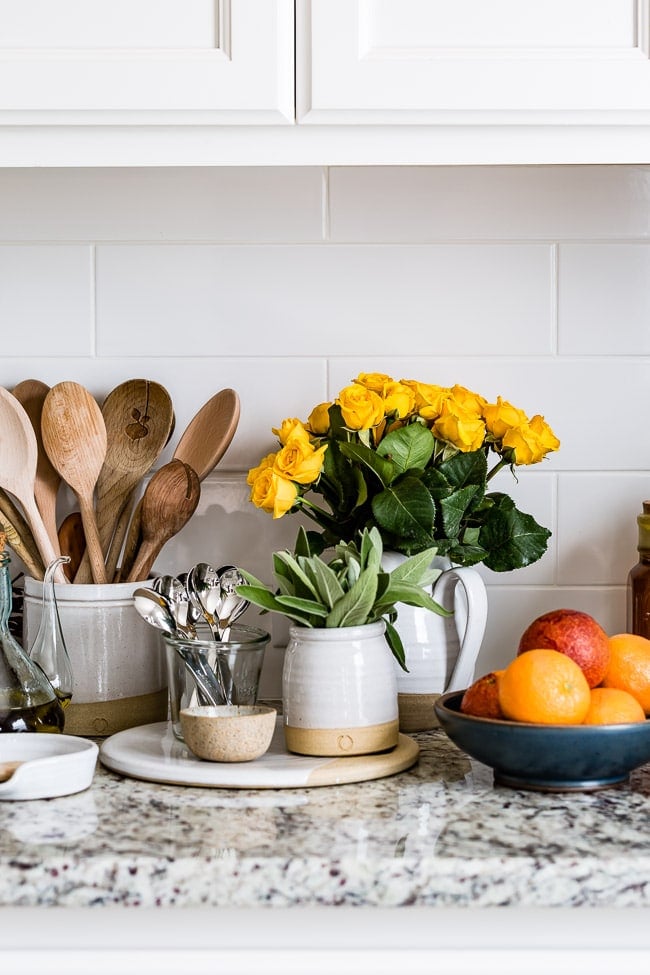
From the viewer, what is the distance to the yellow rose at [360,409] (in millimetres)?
1071

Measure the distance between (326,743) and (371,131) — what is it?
0.57 metres

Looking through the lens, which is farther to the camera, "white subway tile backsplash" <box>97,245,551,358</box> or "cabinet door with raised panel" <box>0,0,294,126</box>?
"white subway tile backsplash" <box>97,245,551,358</box>

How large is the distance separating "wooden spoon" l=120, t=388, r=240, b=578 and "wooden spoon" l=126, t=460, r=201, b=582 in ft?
0.10

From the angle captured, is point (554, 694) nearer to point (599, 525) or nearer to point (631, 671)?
point (631, 671)

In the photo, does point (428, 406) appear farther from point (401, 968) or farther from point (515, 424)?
point (401, 968)

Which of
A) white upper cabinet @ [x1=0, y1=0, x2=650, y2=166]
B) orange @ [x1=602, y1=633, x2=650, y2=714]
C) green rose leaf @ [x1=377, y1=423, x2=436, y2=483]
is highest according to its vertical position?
white upper cabinet @ [x1=0, y1=0, x2=650, y2=166]

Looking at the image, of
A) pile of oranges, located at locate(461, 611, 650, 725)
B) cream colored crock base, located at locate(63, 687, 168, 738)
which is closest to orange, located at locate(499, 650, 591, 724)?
pile of oranges, located at locate(461, 611, 650, 725)

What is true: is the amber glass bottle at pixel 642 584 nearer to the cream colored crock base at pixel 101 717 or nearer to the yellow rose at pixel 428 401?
the yellow rose at pixel 428 401

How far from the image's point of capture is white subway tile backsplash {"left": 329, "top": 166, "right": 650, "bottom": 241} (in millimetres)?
1277

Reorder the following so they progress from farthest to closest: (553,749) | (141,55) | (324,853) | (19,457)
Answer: (19,457)
(141,55)
(553,749)
(324,853)

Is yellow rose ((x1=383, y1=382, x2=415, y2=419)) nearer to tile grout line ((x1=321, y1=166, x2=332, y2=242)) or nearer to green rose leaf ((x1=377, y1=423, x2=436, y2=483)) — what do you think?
green rose leaf ((x1=377, y1=423, x2=436, y2=483))

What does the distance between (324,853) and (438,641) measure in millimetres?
378

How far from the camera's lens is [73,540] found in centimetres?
122

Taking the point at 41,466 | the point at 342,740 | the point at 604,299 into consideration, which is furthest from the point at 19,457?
the point at 604,299
